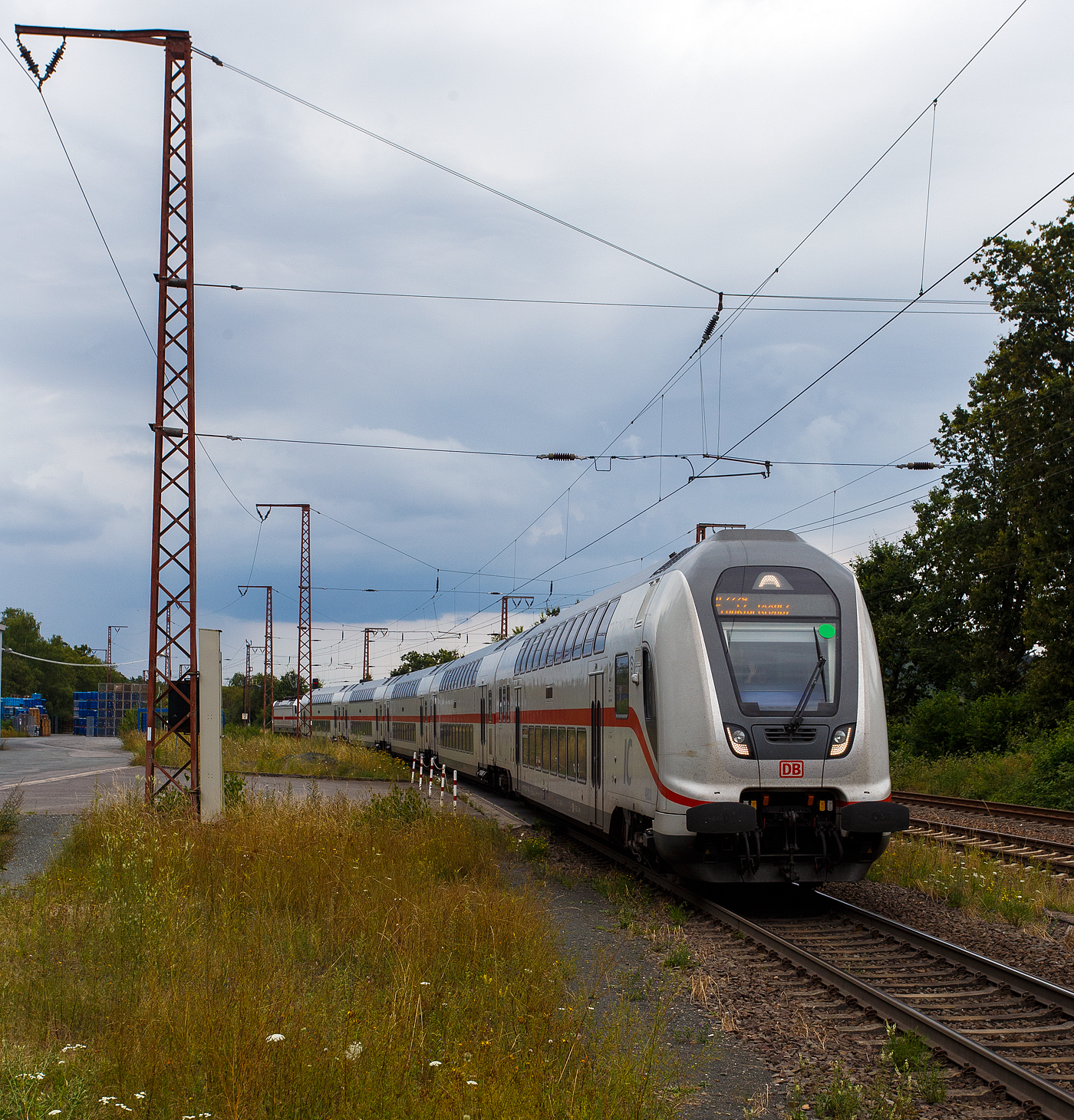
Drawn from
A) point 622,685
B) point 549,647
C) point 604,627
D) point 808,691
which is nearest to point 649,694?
point 622,685

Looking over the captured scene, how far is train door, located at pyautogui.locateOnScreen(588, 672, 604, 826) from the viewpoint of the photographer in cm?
1386

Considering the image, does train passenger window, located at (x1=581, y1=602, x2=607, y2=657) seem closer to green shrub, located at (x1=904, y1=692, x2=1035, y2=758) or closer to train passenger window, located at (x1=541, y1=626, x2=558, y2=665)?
train passenger window, located at (x1=541, y1=626, x2=558, y2=665)

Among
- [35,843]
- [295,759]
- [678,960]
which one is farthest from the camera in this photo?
[295,759]

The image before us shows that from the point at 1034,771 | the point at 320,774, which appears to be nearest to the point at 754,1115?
the point at 1034,771

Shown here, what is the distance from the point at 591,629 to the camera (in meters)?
15.1

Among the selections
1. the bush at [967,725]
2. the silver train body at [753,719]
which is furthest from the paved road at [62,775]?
the bush at [967,725]

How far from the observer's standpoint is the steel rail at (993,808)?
19578 mm

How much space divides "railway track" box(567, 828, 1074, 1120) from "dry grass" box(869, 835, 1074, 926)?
150cm

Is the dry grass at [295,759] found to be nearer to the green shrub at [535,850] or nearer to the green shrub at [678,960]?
the green shrub at [535,850]

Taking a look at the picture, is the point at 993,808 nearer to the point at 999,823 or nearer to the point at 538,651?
the point at 999,823

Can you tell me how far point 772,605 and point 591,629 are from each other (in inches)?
168

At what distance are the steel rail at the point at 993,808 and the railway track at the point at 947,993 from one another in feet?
34.0

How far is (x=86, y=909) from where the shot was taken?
8.81 meters

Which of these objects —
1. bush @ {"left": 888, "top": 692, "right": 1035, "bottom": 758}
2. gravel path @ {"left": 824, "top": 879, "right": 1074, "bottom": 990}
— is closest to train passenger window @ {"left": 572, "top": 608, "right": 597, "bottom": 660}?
gravel path @ {"left": 824, "top": 879, "right": 1074, "bottom": 990}
